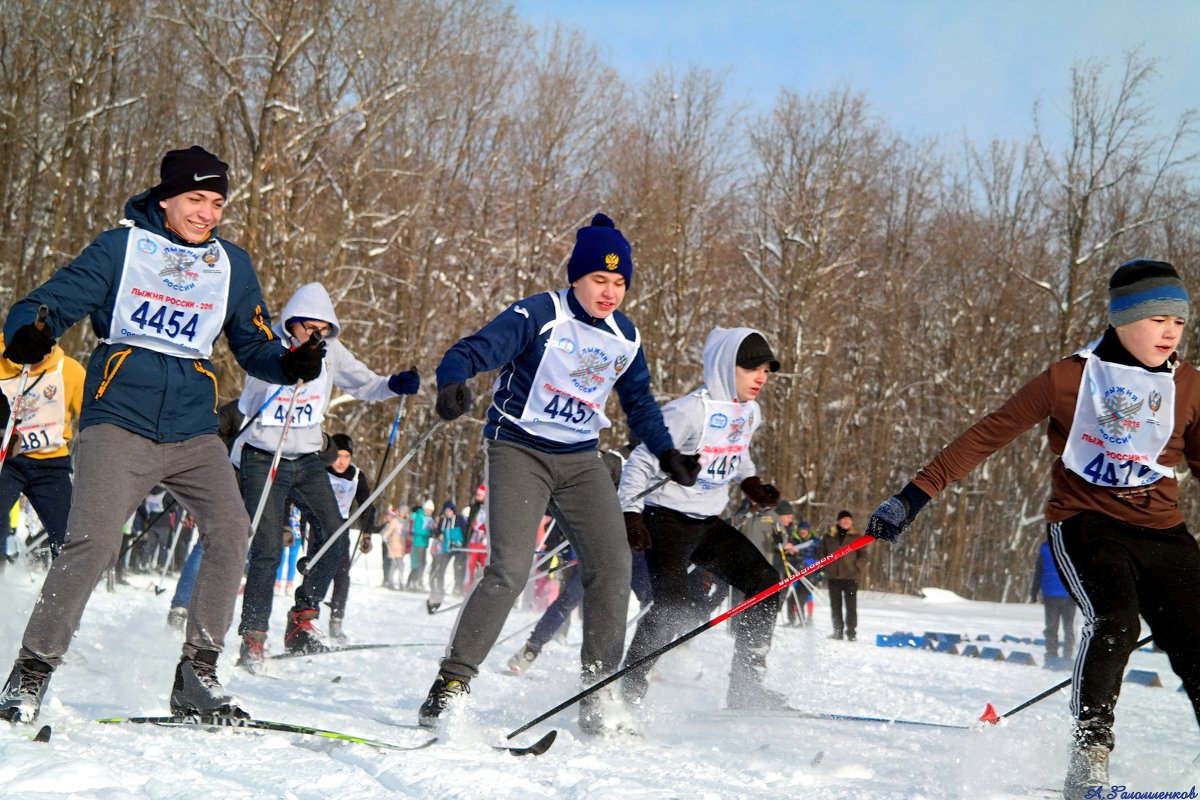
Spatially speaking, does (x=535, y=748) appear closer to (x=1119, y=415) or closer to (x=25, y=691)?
(x=25, y=691)

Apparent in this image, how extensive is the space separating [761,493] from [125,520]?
10.0 ft

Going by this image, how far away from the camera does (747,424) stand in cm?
584

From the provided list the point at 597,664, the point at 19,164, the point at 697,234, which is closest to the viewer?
the point at 597,664

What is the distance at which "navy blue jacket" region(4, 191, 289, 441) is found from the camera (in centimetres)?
369

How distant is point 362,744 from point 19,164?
20.0 meters

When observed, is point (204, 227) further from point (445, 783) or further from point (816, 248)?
point (816, 248)

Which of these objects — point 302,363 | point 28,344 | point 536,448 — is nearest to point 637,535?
point 536,448

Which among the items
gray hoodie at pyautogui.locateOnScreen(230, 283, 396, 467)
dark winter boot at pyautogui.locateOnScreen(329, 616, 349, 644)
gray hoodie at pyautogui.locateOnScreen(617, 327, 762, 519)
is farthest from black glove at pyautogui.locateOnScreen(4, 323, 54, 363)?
dark winter boot at pyautogui.locateOnScreen(329, 616, 349, 644)

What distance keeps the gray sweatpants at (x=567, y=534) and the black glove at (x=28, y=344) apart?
1.61m

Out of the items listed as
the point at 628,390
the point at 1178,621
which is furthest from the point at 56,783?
the point at 1178,621

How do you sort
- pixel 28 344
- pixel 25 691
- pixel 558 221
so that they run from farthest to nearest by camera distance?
1. pixel 558 221
2. pixel 25 691
3. pixel 28 344

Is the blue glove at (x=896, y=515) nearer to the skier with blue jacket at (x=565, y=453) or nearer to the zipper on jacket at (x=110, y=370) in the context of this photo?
the skier with blue jacket at (x=565, y=453)

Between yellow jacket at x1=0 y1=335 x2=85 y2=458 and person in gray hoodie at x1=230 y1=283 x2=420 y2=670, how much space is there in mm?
951

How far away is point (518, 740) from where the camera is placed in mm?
4121
